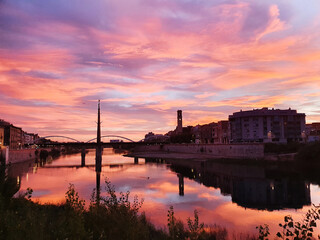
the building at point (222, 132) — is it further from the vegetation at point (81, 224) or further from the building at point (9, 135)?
the vegetation at point (81, 224)

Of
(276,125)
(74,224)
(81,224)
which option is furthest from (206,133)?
(74,224)

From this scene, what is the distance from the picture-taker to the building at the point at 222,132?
151 meters

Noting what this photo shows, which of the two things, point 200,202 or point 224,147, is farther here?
point 224,147

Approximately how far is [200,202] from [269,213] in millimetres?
8612

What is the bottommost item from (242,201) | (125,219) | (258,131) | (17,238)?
(242,201)

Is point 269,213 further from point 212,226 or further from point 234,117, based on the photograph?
point 234,117

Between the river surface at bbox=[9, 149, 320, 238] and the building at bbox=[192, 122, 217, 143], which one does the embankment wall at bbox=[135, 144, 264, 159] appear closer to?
the building at bbox=[192, 122, 217, 143]

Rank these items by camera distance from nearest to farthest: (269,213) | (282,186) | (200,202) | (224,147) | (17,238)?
(17,238) < (269,213) < (200,202) < (282,186) < (224,147)

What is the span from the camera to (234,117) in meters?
138

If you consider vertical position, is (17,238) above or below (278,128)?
below

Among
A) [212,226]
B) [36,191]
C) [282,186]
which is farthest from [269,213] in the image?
[36,191]

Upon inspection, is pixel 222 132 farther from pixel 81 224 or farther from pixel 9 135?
pixel 81 224

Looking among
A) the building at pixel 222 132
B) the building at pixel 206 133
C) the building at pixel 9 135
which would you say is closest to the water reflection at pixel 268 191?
the building at pixel 222 132

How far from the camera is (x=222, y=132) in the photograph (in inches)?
6083
